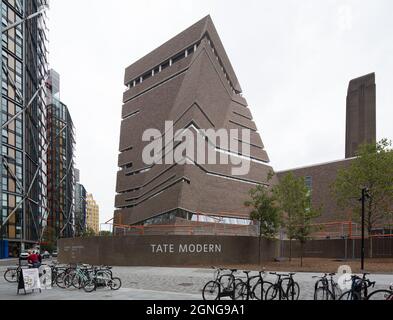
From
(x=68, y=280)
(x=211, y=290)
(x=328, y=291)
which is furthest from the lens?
(x=68, y=280)

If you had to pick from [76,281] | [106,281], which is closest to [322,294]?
[106,281]

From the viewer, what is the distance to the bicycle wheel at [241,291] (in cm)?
1311

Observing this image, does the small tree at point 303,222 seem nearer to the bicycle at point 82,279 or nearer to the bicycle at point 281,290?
the bicycle at point 281,290

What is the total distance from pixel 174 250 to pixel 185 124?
37372 millimetres

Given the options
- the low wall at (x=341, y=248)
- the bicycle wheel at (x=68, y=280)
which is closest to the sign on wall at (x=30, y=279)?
the bicycle wheel at (x=68, y=280)

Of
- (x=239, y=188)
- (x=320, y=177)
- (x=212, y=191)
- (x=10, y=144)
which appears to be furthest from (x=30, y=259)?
(x=320, y=177)

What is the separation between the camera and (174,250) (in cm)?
2858

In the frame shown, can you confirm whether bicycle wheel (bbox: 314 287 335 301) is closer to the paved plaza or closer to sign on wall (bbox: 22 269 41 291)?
the paved plaza

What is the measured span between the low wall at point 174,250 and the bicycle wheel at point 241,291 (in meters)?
15.1

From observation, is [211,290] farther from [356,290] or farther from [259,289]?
[356,290]

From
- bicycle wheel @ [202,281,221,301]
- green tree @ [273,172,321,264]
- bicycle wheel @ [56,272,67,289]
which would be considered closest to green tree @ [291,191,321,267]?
green tree @ [273,172,321,264]

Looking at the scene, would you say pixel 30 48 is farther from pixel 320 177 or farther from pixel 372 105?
pixel 372 105

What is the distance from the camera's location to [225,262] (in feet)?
94.5

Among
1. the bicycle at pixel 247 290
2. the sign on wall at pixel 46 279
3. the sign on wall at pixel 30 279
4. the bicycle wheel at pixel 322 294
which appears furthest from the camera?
the sign on wall at pixel 46 279
